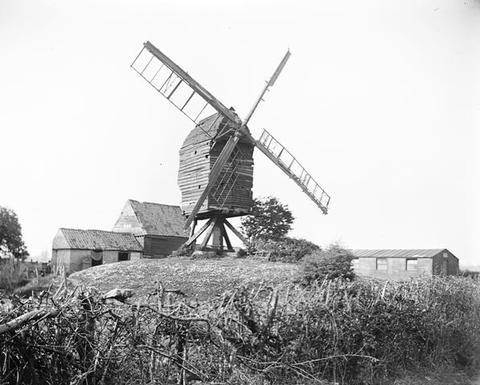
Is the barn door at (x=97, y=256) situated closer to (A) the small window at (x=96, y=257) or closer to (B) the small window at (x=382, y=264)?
(A) the small window at (x=96, y=257)

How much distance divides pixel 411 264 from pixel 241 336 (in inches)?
1114

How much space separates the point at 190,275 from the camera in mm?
16750

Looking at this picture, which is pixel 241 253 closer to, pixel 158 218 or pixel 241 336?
pixel 241 336

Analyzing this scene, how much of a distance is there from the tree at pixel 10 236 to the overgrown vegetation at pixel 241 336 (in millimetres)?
32722

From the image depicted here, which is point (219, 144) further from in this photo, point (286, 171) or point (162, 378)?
point (162, 378)

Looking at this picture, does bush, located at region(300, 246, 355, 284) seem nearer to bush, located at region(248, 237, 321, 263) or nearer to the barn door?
bush, located at region(248, 237, 321, 263)

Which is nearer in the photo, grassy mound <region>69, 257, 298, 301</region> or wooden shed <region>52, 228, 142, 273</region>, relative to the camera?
grassy mound <region>69, 257, 298, 301</region>

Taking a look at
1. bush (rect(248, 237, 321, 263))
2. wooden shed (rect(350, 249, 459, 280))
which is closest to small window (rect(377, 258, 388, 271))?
wooden shed (rect(350, 249, 459, 280))

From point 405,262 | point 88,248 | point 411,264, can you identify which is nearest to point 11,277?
point 88,248

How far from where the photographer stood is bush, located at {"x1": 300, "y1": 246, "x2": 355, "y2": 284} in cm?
1327

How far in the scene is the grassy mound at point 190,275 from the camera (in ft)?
50.2

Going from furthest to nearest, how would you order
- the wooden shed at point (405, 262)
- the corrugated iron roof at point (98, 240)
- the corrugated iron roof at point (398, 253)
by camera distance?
1. the corrugated iron roof at point (98, 240)
2. the corrugated iron roof at point (398, 253)
3. the wooden shed at point (405, 262)

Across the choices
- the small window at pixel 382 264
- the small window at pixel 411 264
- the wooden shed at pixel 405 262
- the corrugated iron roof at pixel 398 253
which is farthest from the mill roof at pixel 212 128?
the small window at pixel 382 264

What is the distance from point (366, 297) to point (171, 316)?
3765 mm
